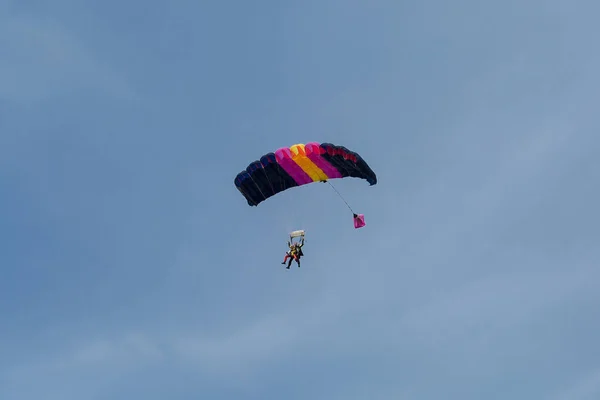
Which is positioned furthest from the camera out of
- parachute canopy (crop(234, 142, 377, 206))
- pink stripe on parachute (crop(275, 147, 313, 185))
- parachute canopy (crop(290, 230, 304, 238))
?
parachute canopy (crop(290, 230, 304, 238))

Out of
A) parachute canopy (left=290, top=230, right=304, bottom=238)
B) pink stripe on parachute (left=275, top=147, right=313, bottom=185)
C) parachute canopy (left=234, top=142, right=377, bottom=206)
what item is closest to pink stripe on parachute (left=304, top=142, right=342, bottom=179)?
parachute canopy (left=234, top=142, right=377, bottom=206)

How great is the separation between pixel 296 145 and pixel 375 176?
3848mm

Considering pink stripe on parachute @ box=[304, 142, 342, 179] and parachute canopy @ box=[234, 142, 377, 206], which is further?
pink stripe on parachute @ box=[304, 142, 342, 179]

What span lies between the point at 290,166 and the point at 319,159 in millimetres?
1422

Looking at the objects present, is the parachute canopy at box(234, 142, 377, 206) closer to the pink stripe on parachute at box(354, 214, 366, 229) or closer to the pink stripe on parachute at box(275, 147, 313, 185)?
the pink stripe on parachute at box(275, 147, 313, 185)

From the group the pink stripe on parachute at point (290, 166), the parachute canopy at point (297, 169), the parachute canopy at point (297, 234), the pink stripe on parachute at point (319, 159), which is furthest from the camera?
the parachute canopy at point (297, 234)

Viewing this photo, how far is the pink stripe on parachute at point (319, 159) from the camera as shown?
40406 millimetres

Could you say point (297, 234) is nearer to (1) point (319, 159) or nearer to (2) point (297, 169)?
(2) point (297, 169)

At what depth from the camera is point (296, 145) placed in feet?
134

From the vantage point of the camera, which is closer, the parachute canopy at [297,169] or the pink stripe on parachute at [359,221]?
the parachute canopy at [297,169]

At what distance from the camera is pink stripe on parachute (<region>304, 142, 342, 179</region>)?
40406mm

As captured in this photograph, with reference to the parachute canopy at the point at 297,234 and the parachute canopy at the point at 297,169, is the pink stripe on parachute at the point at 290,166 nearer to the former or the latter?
the parachute canopy at the point at 297,169

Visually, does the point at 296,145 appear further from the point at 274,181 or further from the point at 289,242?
the point at 289,242

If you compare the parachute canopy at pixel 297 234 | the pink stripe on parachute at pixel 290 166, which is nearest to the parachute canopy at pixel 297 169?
the pink stripe on parachute at pixel 290 166
